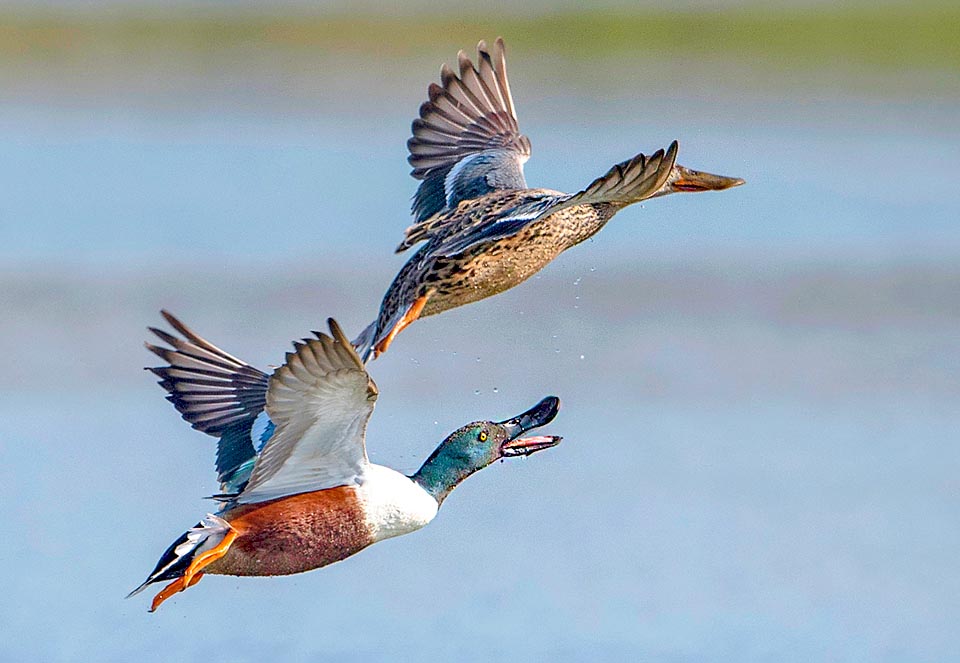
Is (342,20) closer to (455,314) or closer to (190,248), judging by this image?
(190,248)

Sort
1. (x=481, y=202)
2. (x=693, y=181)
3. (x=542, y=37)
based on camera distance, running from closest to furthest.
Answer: (x=481, y=202)
(x=693, y=181)
(x=542, y=37)

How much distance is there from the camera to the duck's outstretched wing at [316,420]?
4641mm

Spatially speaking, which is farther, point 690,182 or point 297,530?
point 690,182

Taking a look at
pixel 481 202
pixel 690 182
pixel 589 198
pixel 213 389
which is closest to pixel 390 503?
pixel 213 389

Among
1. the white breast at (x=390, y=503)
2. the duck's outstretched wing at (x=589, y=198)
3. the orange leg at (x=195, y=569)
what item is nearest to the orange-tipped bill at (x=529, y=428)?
the white breast at (x=390, y=503)

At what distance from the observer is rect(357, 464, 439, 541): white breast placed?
524 cm

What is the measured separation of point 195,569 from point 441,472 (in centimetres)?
88

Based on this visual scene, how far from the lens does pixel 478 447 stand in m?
5.62

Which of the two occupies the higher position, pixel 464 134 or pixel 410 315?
pixel 464 134

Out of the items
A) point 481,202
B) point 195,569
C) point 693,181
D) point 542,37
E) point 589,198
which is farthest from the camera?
point 542,37

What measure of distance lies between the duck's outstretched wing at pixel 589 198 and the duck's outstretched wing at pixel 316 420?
2.76 ft

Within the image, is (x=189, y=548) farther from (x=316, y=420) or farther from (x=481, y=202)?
(x=481, y=202)

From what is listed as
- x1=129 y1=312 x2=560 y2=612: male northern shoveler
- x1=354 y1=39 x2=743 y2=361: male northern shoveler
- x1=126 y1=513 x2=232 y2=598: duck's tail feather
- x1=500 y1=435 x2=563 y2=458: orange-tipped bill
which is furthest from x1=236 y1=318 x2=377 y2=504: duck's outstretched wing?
x1=500 y1=435 x2=563 y2=458: orange-tipped bill

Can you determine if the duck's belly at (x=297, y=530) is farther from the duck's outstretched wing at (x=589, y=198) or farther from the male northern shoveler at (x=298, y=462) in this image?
the duck's outstretched wing at (x=589, y=198)
